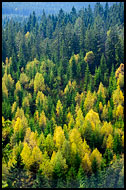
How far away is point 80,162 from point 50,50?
5554cm

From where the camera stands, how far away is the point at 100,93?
7769 cm

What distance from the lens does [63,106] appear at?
79438mm

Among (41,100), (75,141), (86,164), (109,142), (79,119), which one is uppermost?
(41,100)

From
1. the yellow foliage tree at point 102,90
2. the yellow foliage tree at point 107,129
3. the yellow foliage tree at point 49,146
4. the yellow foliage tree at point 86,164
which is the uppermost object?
the yellow foliage tree at point 102,90

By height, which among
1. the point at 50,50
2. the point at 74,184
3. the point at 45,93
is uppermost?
the point at 50,50

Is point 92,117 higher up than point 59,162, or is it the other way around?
point 92,117

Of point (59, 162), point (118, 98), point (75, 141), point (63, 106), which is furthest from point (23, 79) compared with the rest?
point (59, 162)

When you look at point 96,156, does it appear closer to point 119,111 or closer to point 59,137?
point 59,137

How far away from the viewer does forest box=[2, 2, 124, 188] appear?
176 ft

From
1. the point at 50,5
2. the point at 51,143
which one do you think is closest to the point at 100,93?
the point at 51,143

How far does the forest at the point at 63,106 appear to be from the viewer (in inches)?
2117

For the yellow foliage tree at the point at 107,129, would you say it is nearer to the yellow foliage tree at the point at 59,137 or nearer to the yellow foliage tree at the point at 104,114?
the yellow foliage tree at the point at 104,114

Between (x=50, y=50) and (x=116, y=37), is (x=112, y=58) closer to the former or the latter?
(x=116, y=37)

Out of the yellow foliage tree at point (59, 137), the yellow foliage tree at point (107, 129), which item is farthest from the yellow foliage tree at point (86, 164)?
the yellow foliage tree at point (107, 129)
